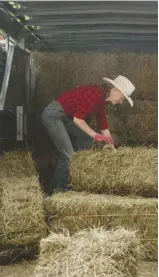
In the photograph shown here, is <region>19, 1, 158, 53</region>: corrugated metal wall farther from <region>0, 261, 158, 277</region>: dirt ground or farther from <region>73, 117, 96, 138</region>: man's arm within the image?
<region>0, 261, 158, 277</region>: dirt ground

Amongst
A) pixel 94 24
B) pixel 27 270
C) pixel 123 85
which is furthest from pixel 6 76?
pixel 27 270

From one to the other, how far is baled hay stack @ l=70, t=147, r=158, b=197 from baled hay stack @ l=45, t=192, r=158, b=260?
0.07 meters

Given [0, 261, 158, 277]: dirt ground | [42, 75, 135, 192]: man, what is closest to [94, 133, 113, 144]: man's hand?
[42, 75, 135, 192]: man

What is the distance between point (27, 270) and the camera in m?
3.35

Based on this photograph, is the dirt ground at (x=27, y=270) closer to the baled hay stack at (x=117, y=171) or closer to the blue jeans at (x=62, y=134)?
the baled hay stack at (x=117, y=171)

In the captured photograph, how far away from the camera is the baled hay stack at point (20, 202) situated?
3.45m

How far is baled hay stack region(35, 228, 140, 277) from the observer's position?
2.86m

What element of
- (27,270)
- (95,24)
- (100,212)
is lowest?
(27,270)

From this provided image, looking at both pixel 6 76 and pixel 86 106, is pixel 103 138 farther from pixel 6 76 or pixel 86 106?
pixel 6 76

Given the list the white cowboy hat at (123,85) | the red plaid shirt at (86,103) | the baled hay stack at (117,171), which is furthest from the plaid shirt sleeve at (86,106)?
the baled hay stack at (117,171)

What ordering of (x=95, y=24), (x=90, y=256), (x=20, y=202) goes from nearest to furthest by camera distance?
(x=90, y=256)
(x=95, y=24)
(x=20, y=202)

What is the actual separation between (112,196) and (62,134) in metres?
0.60

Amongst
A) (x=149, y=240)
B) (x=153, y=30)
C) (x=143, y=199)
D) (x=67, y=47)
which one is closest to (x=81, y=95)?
(x=67, y=47)

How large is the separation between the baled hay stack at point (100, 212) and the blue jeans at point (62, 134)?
208 mm
